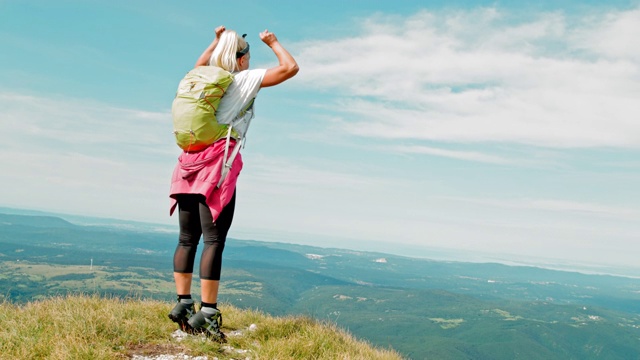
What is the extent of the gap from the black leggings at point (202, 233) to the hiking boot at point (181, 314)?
1.42ft

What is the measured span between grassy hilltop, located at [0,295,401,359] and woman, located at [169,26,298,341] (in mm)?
339

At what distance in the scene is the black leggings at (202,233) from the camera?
18.1 feet

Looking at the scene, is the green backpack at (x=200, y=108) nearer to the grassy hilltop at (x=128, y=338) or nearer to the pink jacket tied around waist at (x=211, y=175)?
the pink jacket tied around waist at (x=211, y=175)

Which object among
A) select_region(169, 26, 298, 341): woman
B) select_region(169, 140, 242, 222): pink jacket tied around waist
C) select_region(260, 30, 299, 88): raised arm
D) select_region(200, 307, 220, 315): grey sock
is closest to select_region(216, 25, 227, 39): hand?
select_region(169, 26, 298, 341): woman

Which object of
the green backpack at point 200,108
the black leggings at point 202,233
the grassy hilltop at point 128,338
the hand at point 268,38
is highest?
the hand at point 268,38

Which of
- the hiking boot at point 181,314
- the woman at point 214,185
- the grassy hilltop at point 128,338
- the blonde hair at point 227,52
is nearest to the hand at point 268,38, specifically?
the woman at point 214,185

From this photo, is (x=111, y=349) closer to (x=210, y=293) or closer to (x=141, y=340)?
(x=141, y=340)

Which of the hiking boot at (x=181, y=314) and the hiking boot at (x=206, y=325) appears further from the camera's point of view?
the hiking boot at (x=181, y=314)

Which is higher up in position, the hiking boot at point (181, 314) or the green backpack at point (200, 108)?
the green backpack at point (200, 108)

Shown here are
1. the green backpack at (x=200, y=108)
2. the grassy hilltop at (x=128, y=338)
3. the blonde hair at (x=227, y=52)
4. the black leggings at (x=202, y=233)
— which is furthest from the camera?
the blonde hair at (x=227, y=52)

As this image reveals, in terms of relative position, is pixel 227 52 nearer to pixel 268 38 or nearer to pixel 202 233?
pixel 268 38

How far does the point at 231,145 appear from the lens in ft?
18.1

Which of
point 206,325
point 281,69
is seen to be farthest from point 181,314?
point 281,69

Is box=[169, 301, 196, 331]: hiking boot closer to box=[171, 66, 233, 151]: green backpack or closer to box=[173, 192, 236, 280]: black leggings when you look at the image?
box=[173, 192, 236, 280]: black leggings
